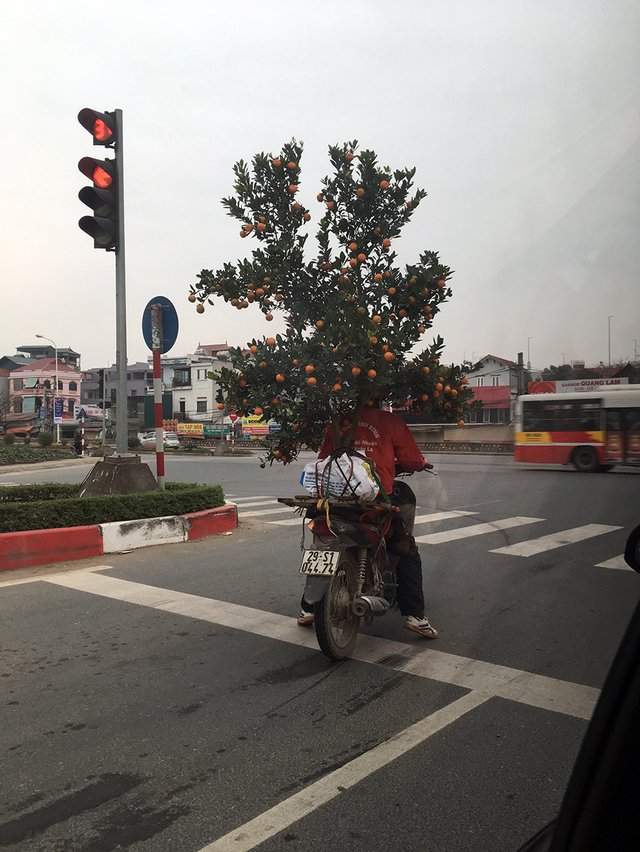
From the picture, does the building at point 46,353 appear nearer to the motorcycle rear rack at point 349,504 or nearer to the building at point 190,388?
the building at point 190,388

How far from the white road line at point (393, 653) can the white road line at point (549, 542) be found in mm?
3133

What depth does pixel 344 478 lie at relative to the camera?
13.1 ft

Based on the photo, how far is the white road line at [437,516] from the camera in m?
9.24

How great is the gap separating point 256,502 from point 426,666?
8578mm

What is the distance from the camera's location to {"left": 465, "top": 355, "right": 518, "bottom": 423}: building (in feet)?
10.1

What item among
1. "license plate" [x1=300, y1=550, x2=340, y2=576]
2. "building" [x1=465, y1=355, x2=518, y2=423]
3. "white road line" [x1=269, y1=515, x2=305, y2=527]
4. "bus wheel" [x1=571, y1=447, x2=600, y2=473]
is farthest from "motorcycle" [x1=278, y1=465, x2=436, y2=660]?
"white road line" [x1=269, y1=515, x2=305, y2=527]

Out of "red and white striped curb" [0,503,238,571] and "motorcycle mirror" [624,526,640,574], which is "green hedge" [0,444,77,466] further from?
"motorcycle mirror" [624,526,640,574]

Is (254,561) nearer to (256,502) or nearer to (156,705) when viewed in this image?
(156,705)

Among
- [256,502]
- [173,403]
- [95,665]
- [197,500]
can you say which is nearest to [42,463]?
[256,502]

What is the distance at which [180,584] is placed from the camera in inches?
227

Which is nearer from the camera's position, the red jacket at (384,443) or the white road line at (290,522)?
the red jacket at (384,443)

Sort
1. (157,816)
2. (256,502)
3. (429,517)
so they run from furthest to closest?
(256,502), (429,517), (157,816)

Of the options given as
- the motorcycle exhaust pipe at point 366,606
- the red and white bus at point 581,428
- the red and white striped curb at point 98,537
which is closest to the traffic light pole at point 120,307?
the red and white striped curb at point 98,537

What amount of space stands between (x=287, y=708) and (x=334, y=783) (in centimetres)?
73
